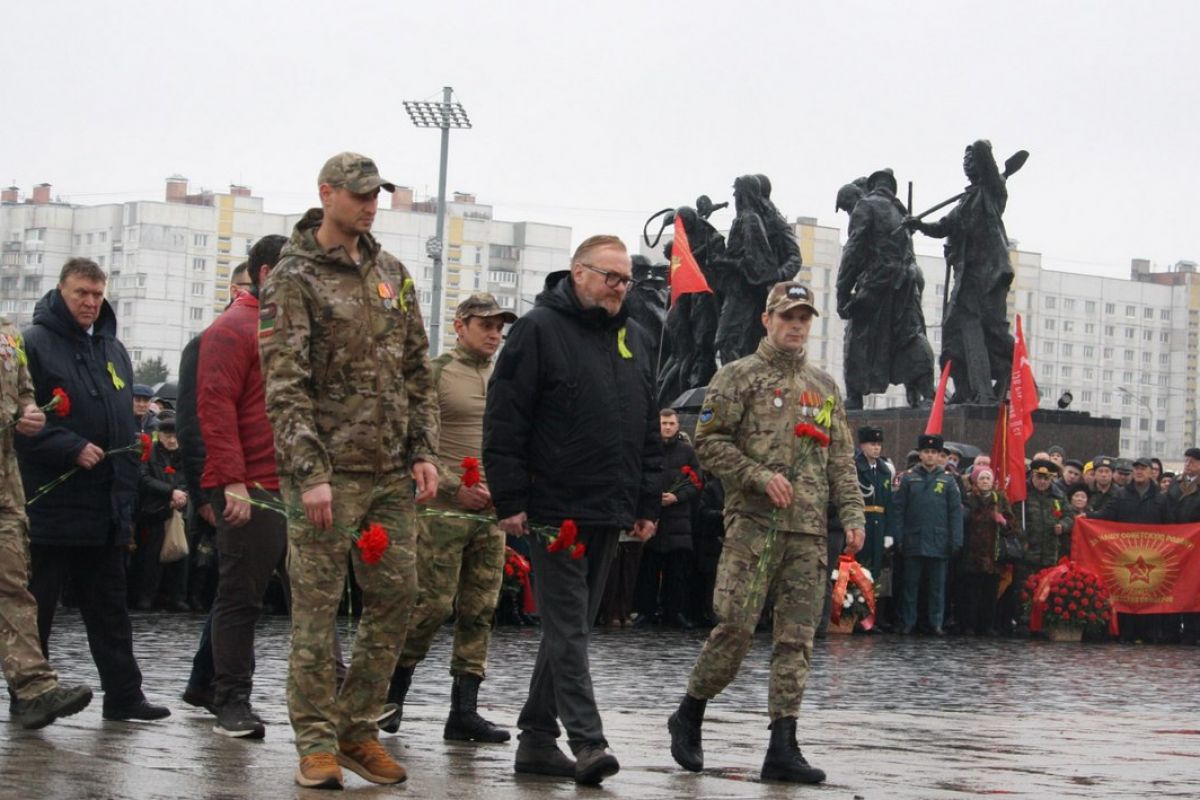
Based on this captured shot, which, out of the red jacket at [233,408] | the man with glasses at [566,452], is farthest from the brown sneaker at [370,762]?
the red jacket at [233,408]

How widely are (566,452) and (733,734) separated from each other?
243 cm

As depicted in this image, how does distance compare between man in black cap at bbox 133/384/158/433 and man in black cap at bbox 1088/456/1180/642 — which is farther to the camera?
man in black cap at bbox 1088/456/1180/642

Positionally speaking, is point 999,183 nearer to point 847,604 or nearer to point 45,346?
point 847,604

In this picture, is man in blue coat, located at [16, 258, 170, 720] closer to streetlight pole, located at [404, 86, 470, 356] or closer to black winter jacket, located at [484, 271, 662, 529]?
black winter jacket, located at [484, 271, 662, 529]

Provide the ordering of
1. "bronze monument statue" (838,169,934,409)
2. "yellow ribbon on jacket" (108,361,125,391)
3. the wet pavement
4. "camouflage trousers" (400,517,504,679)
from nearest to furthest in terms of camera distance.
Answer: the wet pavement → "camouflage trousers" (400,517,504,679) → "yellow ribbon on jacket" (108,361,125,391) → "bronze monument statue" (838,169,934,409)

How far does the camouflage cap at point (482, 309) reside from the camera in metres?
9.25

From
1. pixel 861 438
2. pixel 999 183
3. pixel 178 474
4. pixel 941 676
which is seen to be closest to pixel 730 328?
pixel 999 183

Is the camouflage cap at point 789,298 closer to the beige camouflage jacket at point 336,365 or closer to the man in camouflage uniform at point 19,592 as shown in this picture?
the beige camouflage jacket at point 336,365

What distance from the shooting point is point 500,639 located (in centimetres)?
1600

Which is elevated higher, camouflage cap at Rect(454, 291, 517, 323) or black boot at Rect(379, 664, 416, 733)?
camouflage cap at Rect(454, 291, 517, 323)

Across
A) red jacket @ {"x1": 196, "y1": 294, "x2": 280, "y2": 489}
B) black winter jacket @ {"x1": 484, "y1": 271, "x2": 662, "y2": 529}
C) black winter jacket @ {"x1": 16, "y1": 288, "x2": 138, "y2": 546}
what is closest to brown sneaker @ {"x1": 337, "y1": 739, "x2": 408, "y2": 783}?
black winter jacket @ {"x1": 484, "y1": 271, "x2": 662, "y2": 529}

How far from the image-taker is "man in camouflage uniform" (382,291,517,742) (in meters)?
8.71

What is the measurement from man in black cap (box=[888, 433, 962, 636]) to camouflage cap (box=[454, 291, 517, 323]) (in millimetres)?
10622

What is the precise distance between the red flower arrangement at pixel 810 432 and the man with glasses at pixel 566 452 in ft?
2.60
